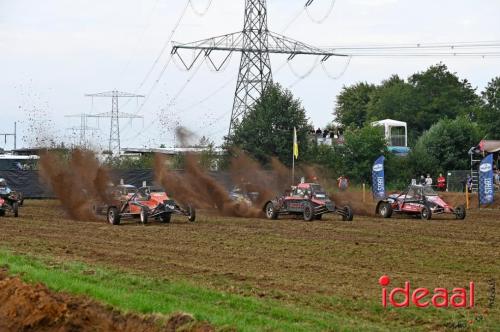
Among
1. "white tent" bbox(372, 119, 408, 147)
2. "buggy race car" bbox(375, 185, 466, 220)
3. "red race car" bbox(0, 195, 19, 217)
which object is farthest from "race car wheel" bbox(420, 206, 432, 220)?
"white tent" bbox(372, 119, 408, 147)

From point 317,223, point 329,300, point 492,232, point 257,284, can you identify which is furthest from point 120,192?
point 329,300

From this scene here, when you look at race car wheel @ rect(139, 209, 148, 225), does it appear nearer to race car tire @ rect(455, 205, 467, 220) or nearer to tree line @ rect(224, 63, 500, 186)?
race car tire @ rect(455, 205, 467, 220)

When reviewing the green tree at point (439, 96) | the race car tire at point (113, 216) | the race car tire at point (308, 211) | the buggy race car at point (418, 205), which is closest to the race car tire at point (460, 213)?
Result: the buggy race car at point (418, 205)

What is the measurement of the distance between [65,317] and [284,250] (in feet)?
30.4

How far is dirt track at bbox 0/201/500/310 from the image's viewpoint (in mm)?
13758

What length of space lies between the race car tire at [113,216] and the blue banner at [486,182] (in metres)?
17.9

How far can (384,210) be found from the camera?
3238 centimetres

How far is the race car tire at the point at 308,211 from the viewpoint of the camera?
29703 millimetres

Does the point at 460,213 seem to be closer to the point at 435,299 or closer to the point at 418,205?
the point at 418,205

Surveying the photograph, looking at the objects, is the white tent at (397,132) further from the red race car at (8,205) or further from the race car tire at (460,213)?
the red race car at (8,205)

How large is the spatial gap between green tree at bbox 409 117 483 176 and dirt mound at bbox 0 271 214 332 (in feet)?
173

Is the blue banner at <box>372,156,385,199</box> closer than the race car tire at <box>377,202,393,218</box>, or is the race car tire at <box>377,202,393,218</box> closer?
the race car tire at <box>377,202,393,218</box>

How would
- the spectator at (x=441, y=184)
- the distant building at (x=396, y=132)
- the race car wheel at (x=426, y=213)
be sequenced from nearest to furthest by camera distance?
1. the race car wheel at (x=426, y=213)
2. the spectator at (x=441, y=184)
3. the distant building at (x=396, y=132)

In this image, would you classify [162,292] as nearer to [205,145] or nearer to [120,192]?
[120,192]
